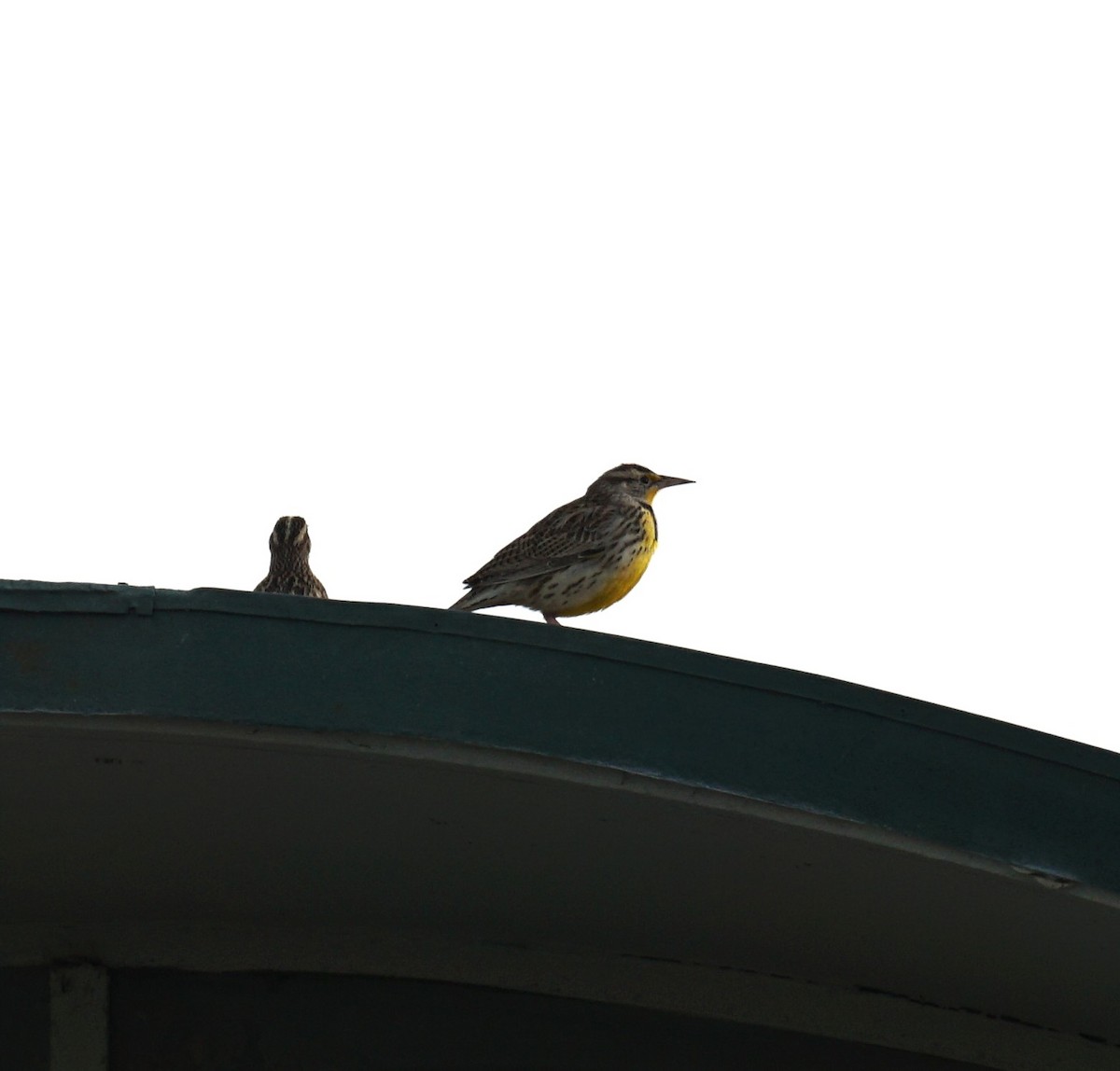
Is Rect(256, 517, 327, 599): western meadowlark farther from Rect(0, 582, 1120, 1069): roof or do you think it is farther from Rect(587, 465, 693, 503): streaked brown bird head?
Rect(0, 582, 1120, 1069): roof

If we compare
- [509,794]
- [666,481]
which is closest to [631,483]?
[666,481]

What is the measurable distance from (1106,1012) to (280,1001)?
2.04m

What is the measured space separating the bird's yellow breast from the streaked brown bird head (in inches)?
18.8

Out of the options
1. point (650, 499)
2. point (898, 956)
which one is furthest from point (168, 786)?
point (650, 499)

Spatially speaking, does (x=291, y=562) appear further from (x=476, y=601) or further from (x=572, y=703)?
(x=572, y=703)

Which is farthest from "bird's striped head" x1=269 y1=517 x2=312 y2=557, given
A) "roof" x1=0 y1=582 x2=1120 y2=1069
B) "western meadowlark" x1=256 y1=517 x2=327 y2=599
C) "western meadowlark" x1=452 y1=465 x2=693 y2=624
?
"roof" x1=0 y1=582 x2=1120 y2=1069

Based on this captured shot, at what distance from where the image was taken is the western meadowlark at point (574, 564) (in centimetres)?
1070

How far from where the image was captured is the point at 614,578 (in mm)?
10742

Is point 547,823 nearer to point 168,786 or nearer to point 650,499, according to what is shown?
point 168,786

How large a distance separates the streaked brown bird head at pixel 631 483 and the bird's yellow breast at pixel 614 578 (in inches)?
18.8

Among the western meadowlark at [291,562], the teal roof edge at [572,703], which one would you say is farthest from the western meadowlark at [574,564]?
the teal roof edge at [572,703]

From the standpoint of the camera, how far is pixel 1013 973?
4.84m

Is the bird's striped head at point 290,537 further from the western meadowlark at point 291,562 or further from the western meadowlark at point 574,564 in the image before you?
the western meadowlark at point 574,564

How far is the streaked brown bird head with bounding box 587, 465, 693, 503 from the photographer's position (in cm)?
1136
